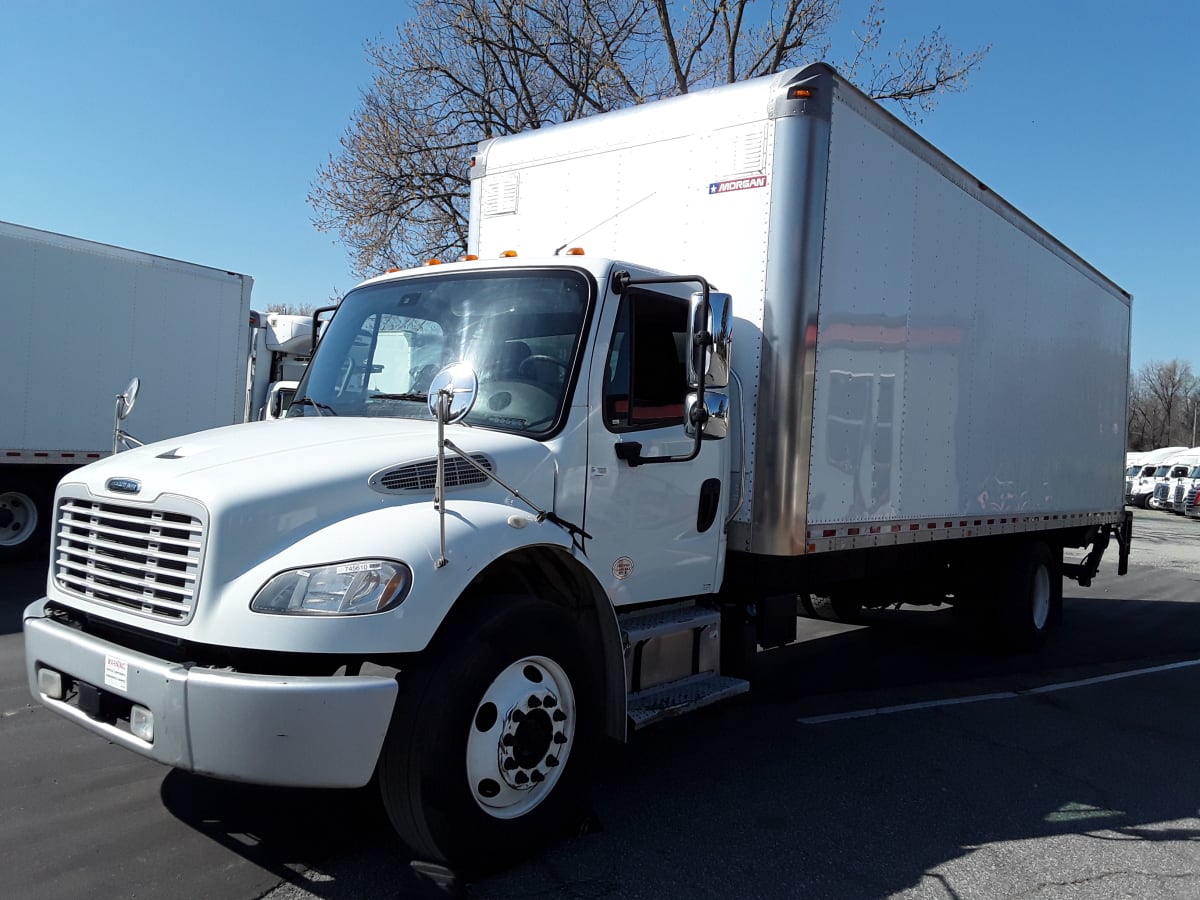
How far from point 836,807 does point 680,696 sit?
96 centimetres

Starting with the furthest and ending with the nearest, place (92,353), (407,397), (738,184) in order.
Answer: (92,353), (738,184), (407,397)

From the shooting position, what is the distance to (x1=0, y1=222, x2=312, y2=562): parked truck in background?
34.9 feet

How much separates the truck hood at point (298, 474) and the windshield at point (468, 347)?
0.19 m

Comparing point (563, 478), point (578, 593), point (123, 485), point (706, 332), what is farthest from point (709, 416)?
point (123, 485)

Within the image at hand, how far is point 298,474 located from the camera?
3.50 meters

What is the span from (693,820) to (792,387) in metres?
2.28

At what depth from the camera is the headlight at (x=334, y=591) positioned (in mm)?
3160

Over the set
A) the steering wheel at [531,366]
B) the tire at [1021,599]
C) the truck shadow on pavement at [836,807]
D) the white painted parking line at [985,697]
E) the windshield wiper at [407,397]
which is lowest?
the white painted parking line at [985,697]

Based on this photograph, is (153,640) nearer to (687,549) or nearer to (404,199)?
(687,549)

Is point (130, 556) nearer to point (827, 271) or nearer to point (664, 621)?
point (664, 621)

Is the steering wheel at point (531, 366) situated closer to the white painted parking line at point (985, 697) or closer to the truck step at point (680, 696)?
the truck step at point (680, 696)

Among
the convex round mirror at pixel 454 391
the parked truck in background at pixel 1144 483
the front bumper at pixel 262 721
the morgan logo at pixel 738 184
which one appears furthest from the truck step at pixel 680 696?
the parked truck in background at pixel 1144 483

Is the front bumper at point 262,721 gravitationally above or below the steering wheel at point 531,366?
below

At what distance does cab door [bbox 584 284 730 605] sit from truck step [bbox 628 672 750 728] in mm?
467
